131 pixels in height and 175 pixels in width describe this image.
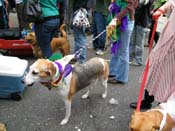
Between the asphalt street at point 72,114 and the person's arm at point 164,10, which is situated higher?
the person's arm at point 164,10

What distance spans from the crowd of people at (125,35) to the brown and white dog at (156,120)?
437 millimetres

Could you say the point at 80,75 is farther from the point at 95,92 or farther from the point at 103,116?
the point at 95,92

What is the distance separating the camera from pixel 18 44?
6.07 m

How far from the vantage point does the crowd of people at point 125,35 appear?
3092 mm

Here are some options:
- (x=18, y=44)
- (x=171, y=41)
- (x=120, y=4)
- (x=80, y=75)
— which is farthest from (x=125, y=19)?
(x=18, y=44)

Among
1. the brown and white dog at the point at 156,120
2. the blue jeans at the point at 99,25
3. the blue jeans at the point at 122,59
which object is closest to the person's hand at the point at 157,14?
the brown and white dog at the point at 156,120

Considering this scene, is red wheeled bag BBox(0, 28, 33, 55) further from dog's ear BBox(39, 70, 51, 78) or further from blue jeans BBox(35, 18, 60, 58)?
dog's ear BBox(39, 70, 51, 78)

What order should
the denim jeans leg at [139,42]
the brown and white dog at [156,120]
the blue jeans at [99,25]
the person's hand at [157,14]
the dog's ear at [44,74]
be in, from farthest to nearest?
the blue jeans at [99,25], the denim jeans leg at [139,42], the dog's ear at [44,74], the person's hand at [157,14], the brown and white dog at [156,120]

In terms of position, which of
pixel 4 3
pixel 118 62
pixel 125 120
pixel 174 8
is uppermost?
pixel 174 8

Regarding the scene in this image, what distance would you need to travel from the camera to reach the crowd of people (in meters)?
3.09

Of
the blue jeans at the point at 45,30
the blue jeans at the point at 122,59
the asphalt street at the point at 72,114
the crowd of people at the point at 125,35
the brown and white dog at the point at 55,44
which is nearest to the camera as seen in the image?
the crowd of people at the point at 125,35

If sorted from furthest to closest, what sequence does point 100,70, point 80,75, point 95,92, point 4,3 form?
1. point 4,3
2. point 95,92
3. point 100,70
4. point 80,75

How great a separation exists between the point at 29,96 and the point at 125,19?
70.5 inches

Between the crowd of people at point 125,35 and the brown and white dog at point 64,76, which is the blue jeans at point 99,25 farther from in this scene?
the brown and white dog at point 64,76
